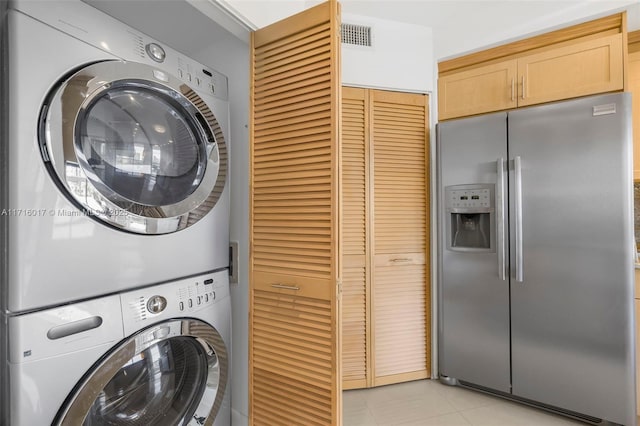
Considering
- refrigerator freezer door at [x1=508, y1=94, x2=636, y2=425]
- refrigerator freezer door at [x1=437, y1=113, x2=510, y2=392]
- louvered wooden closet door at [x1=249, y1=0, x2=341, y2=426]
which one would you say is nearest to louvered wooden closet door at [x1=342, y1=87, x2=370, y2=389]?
refrigerator freezer door at [x1=437, y1=113, x2=510, y2=392]

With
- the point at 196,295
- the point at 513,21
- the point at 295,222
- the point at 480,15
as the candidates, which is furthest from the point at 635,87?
the point at 196,295

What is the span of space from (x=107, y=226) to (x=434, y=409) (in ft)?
6.77

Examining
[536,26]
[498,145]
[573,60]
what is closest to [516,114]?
[498,145]

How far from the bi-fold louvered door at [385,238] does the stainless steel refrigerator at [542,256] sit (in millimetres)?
161

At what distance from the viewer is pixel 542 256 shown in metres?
1.93

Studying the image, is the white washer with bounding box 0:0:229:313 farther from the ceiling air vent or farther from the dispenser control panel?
the dispenser control panel

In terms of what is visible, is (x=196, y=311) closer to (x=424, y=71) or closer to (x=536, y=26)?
(x=424, y=71)

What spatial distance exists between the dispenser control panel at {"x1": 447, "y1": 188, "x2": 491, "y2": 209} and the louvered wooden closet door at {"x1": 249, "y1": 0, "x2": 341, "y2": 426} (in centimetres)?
129

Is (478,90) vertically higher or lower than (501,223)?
higher

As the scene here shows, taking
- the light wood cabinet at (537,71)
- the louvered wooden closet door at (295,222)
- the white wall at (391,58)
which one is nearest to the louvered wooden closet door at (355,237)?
the white wall at (391,58)

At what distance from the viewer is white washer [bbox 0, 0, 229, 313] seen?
0.80 metres

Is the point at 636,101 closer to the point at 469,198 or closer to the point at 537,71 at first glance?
the point at 537,71

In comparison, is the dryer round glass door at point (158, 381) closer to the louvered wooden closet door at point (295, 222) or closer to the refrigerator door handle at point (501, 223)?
the louvered wooden closet door at point (295, 222)

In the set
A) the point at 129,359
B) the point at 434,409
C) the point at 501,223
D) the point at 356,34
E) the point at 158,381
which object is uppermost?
the point at 356,34
